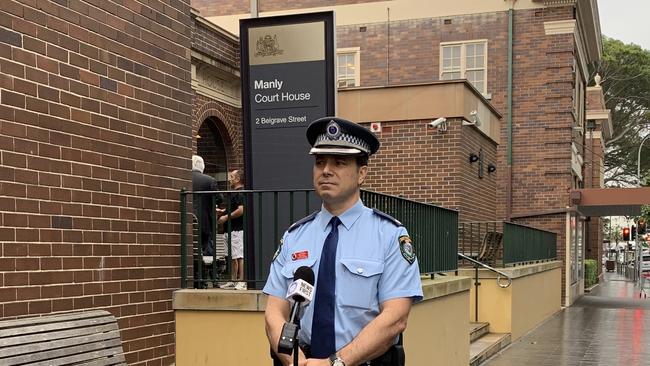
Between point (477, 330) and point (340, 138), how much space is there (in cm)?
842

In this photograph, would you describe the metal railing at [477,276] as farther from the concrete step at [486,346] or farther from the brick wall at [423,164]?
the brick wall at [423,164]

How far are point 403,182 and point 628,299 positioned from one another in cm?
1272

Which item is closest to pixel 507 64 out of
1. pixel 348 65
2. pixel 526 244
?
pixel 348 65

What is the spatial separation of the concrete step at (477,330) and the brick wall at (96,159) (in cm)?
588

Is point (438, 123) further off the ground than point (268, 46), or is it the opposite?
point (268, 46)

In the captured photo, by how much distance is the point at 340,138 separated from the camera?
2.84 m

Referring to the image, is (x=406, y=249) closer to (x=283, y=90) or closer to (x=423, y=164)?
(x=283, y=90)

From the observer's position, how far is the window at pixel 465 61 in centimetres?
1791

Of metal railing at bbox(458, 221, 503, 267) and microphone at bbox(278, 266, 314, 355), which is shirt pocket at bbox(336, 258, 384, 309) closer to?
microphone at bbox(278, 266, 314, 355)

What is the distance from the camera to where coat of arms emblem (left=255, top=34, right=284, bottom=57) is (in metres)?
6.30

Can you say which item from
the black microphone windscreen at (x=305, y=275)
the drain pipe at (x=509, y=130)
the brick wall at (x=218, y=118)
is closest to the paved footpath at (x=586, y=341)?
the drain pipe at (x=509, y=130)

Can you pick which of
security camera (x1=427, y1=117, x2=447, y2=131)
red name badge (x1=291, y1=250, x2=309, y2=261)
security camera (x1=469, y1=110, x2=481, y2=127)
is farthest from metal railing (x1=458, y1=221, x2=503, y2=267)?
red name badge (x1=291, y1=250, x2=309, y2=261)

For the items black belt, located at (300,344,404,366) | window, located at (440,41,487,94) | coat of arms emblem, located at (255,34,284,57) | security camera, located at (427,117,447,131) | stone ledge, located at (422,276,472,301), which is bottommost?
stone ledge, located at (422,276,472,301)

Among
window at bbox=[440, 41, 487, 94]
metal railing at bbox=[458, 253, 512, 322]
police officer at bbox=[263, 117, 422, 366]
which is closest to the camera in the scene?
police officer at bbox=[263, 117, 422, 366]
